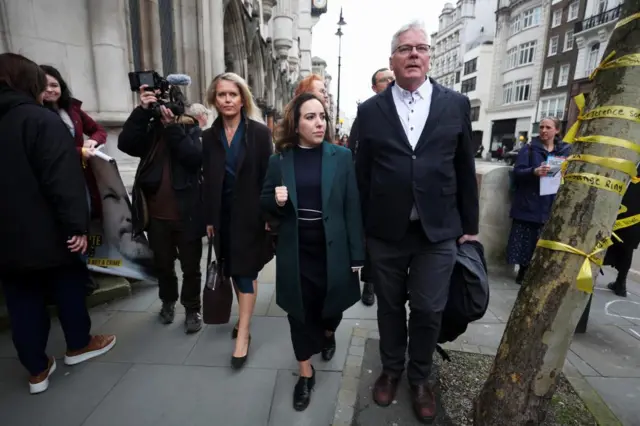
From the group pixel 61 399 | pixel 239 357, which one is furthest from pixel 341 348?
pixel 61 399

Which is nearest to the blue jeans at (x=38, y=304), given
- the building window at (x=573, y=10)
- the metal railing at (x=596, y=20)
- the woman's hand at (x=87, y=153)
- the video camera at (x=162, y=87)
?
the woman's hand at (x=87, y=153)

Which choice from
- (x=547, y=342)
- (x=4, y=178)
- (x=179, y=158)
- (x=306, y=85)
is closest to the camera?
(x=547, y=342)

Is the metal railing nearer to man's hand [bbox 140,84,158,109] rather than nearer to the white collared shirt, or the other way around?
the white collared shirt

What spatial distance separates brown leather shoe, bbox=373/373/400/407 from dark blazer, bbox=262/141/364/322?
57 cm

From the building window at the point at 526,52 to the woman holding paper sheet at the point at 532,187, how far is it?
40088 mm

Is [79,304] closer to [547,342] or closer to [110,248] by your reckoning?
[110,248]

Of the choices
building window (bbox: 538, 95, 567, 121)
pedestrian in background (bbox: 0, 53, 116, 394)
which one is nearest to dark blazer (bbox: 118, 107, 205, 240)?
pedestrian in background (bbox: 0, 53, 116, 394)

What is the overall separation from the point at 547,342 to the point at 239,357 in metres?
2.10

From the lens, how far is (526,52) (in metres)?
37.0

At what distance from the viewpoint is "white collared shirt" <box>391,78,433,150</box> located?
2141 mm

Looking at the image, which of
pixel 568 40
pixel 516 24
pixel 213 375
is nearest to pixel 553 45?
pixel 568 40

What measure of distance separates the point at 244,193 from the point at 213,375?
1402 millimetres

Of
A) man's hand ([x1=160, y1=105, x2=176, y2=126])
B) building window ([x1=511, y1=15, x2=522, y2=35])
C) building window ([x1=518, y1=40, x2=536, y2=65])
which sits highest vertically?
building window ([x1=511, y1=15, x2=522, y2=35])

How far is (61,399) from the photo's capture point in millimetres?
2441
